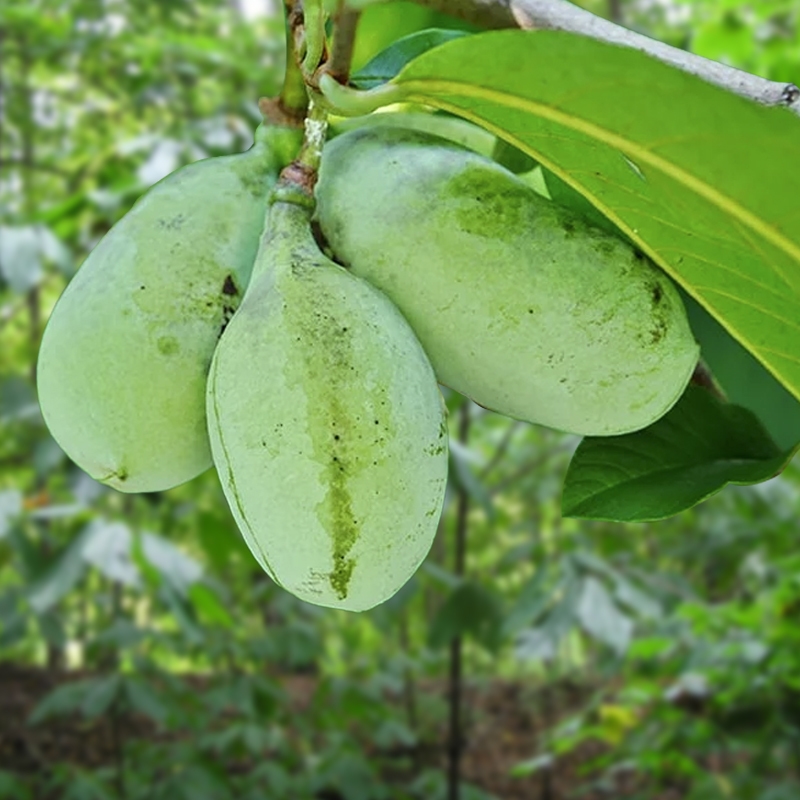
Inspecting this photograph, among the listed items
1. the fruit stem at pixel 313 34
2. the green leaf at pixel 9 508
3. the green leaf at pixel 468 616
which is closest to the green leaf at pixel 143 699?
the green leaf at pixel 468 616

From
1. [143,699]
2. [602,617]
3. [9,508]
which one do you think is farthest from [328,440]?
[143,699]

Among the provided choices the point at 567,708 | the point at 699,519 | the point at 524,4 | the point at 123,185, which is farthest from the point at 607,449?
the point at 567,708

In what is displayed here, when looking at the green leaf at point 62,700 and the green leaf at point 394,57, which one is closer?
the green leaf at point 394,57

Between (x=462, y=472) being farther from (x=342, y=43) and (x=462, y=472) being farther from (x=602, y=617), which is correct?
(x=342, y=43)

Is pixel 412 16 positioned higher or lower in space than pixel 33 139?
higher

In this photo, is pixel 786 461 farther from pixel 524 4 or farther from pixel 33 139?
pixel 33 139

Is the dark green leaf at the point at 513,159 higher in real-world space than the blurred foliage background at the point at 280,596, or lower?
higher

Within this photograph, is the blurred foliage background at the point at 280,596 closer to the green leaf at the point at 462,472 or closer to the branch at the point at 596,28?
the green leaf at the point at 462,472
